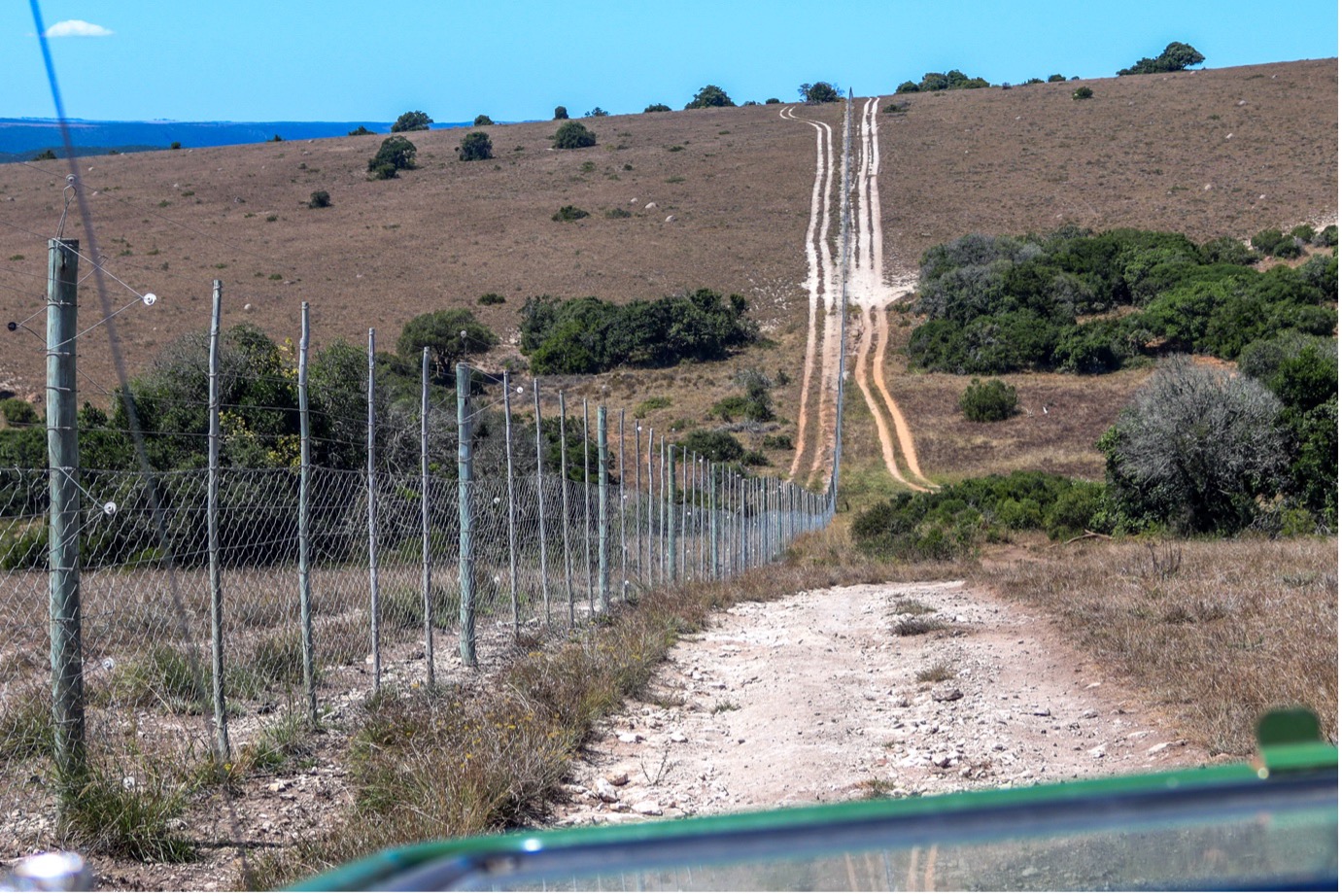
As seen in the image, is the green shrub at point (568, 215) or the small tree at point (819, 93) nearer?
the green shrub at point (568, 215)

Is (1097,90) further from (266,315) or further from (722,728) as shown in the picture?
(722,728)

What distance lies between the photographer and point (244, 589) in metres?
9.91

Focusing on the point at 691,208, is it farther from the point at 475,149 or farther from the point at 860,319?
the point at 475,149

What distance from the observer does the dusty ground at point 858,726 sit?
21.0 feet

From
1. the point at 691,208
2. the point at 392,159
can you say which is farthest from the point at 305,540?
the point at 392,159

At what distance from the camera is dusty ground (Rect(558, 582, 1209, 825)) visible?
641 cm

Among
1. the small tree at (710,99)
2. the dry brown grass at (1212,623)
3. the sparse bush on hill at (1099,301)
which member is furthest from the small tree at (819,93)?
the dry brown grass at (1212,623)

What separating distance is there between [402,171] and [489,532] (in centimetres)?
7573

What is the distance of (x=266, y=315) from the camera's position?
3769cm

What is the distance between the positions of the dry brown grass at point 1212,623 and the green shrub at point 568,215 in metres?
54.7

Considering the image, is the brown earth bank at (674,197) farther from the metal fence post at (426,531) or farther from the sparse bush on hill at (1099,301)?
the metal fence post at (426,531)

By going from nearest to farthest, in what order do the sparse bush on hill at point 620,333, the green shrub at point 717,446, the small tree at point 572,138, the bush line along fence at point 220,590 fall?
the bush line along fence at point 220,590 < the green shrub at point 717,446 < the sparse bush on hill at point 620,333 < the small tree at point 572,138

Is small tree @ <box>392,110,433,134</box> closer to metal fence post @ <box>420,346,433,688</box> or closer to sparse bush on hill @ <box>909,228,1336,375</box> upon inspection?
sparse bush on hill @ <box>909,228,1336,375</box>

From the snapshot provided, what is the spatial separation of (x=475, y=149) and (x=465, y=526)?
267 ft
